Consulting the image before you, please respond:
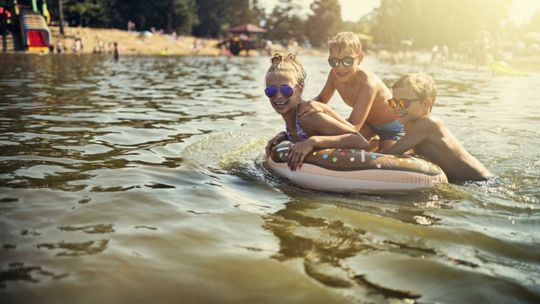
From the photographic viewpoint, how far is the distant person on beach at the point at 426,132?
4969 millimetres

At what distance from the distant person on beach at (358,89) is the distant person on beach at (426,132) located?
39 centimetres

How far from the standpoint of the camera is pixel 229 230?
3377 mm

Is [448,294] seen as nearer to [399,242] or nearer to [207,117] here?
[399,242]

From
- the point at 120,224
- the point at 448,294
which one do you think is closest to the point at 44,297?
the point at 120,224

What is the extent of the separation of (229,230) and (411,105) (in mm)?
2686

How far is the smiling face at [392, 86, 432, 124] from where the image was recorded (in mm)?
4957

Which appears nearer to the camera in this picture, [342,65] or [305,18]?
[342,65]

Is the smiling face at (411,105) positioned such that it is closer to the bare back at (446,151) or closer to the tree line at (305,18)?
the bare back at (446,151)

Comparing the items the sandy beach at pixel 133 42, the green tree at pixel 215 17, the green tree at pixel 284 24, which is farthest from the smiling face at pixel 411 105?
the green tree at pixel 284 24

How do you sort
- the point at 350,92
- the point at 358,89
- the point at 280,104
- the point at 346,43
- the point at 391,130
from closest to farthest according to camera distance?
the point at 280,104 → the point at 346,43 → the point at 358,89 → the point at 350,92 → the point at 391,130

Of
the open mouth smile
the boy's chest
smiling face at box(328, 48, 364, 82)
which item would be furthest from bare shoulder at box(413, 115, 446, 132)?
the open mouth smile

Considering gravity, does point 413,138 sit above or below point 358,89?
below

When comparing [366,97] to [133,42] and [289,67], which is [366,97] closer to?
[289,67]

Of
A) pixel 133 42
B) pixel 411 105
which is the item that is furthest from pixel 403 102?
pixel 133 42
